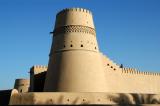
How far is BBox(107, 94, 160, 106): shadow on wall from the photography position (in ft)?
45.9

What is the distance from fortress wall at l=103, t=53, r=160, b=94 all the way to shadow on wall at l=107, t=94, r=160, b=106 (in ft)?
21.3

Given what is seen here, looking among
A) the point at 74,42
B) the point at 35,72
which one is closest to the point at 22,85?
the point at 35,72

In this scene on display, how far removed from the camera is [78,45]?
1842 centimetres

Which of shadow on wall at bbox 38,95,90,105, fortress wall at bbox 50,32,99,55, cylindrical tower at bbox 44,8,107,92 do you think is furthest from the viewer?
fortress wall at bbox 50,32,99,55

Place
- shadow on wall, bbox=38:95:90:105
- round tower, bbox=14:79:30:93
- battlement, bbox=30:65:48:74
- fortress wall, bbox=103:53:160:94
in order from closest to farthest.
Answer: shadow on wall, bbox=38:95:90:105
fortress wall, bbox=103:53:160:94
battlement, bbox=30:65:48:74
round tower, bbox=14:79:30:93

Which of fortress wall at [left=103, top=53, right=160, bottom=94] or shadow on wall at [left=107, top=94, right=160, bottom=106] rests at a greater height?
fortress wall at [left=103, top=53, right=160, bottom=94]

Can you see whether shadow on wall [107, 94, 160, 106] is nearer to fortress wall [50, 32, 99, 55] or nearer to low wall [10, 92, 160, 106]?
low wall [10, 92, 160, 106]

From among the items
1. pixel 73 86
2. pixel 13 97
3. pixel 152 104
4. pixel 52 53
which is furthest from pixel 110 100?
pixel 52 53

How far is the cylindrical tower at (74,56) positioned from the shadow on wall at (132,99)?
3614 millimetres

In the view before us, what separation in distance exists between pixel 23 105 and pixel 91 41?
692 cm

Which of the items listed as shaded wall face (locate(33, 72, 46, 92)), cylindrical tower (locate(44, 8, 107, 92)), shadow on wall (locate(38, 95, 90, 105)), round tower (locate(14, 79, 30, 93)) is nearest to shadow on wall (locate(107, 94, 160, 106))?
shadow on wall (locate(38, 95, 90, 105))

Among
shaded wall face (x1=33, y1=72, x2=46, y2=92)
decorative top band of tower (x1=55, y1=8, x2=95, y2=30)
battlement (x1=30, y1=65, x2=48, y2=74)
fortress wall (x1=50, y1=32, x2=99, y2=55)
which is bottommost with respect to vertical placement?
shaded wall face (x1=33, y1=72, x2=46, y2=92)

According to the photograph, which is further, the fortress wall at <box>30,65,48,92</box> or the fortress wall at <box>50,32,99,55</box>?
the fortress wall at <box>30,65,48,92</box>

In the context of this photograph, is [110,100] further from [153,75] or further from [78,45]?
[153,75]
